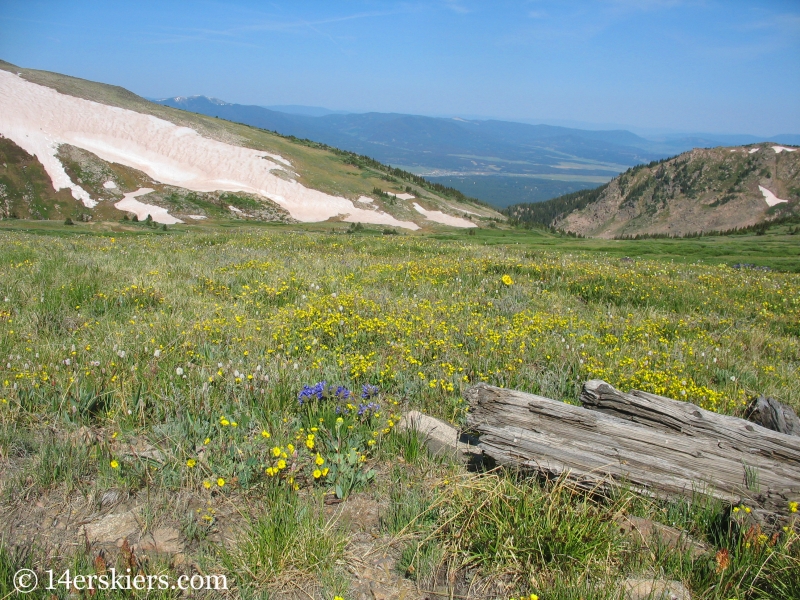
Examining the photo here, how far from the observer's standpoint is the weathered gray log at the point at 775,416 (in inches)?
169

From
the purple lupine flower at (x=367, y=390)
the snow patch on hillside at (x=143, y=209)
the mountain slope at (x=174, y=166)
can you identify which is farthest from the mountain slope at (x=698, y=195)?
the purple lupine flower at (x=367, y=390)

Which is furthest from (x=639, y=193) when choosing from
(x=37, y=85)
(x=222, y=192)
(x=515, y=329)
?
(x=515, y=329)

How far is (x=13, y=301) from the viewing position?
7.57 meters

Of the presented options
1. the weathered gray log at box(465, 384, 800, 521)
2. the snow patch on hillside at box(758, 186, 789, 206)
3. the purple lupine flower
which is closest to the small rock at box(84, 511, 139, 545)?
the purple lupine flower

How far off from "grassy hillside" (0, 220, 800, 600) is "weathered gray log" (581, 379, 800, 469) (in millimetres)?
620

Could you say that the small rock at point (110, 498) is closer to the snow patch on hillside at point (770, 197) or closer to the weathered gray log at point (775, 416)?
the weathered gray log at point (775, 416)

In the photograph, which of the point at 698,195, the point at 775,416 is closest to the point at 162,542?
the point at 775,416

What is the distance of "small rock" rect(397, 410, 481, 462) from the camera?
13.2ft

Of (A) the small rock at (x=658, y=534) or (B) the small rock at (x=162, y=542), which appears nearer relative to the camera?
(B) the small rock at (x=162, y=542)

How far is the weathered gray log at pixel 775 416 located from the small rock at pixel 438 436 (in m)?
2.92

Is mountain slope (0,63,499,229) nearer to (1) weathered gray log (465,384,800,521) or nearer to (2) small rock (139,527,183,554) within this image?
(2) small rock (139,527,183,554)

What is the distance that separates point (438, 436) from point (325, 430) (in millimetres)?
1037

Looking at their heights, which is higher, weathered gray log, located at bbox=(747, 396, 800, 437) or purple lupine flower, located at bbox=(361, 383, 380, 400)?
weathered gray log, located at bbox=(747, 396, 800, 437)

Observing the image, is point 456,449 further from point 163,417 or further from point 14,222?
point 14,222
